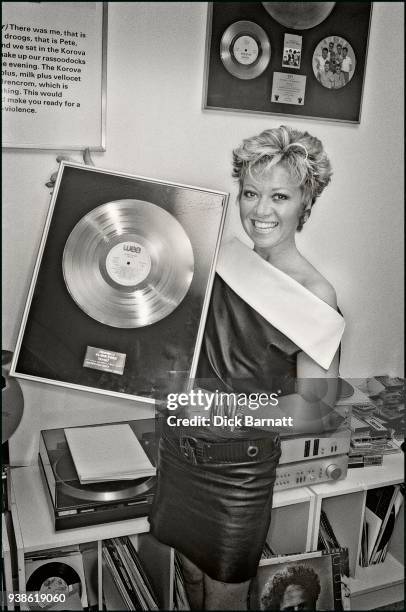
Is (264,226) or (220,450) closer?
(220,450)

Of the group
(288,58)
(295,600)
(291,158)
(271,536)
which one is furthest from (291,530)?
(288,58)

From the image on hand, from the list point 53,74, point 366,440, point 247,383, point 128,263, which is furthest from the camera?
point 366,440

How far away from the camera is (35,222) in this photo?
161 cm

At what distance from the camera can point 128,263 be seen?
163 centimetres

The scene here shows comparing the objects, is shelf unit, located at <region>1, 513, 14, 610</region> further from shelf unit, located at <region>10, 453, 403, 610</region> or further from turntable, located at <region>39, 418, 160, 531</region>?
turntable, located at <region>39, 418, 160, 531</region>

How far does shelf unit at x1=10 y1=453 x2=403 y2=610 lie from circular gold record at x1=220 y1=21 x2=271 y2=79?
120 cm

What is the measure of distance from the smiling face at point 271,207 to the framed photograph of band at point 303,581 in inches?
35.1

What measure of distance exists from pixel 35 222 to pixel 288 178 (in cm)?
71

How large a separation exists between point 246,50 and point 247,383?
932mm

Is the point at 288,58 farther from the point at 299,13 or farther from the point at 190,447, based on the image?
the point at 190,447

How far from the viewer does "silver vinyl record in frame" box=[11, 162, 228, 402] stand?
63.5 inches

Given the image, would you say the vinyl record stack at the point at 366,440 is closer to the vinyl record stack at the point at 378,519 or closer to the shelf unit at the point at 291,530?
the shelf unit at the point at 291,530

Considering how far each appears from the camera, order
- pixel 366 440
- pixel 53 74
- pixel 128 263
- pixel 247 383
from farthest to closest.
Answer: pixel 366 440
pixel 247 383
pixel 128 263
pixel 53 74

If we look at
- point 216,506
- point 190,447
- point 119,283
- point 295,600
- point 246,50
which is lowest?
point 295,600
